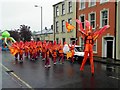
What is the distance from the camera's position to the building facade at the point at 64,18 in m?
33.1

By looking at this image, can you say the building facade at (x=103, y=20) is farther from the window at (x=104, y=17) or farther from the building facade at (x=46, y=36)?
the building facade at (x=46, y=36)

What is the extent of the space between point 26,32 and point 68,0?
36560 millimetres

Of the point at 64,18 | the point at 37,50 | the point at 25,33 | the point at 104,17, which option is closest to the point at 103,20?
the point at 104,17

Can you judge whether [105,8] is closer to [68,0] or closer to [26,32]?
[68,0]

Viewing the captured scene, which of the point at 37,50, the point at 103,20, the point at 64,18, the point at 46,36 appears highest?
the point at 64,18

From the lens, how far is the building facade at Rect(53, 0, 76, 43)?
108 ft

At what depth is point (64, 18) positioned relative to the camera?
35.9 m

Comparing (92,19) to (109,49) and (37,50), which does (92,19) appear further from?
(37,50)

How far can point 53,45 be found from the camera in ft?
61.9

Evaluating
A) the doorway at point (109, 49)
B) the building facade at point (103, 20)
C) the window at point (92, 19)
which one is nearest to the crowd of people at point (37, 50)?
the doorway at point (109, 49)

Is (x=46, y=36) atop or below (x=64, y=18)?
below

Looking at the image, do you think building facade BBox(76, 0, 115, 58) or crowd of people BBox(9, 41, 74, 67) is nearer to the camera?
crowd of people BBox(9, 41, 74, 67)

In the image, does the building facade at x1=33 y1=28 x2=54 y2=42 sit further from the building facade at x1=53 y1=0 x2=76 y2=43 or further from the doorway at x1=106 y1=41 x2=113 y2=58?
the doorway at x1=106 y1=41 x2=113 y2=58

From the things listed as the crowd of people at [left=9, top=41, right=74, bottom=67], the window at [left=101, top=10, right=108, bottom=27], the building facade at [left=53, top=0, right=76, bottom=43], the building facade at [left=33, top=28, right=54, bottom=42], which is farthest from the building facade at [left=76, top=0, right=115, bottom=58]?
the building facade at [left=33, top=28, right=54, bottom=42]
